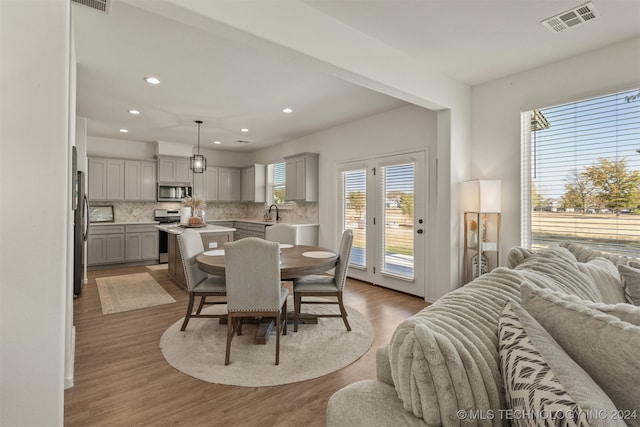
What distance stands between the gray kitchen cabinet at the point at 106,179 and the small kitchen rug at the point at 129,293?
1929mm

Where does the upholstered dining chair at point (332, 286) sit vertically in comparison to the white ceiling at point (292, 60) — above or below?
below

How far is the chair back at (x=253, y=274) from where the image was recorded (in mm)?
2398

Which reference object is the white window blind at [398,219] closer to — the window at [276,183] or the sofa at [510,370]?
the window at [276,183]

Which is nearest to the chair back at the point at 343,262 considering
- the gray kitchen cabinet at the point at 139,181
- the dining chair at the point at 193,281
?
the dining chair at the point at 193,281

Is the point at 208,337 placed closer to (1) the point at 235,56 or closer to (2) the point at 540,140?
(1) the point at 235,56

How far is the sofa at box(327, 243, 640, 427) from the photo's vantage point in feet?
Result: 2.32

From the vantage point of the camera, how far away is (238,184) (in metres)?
8.20

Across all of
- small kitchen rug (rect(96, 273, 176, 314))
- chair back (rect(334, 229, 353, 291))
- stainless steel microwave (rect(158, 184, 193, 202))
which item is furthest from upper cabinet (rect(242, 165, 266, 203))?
chair back (rect(334, 229, 353, 291))

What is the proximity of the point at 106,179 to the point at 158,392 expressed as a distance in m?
5.71

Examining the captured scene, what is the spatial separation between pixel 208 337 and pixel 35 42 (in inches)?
103

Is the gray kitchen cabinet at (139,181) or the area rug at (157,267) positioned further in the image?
the gray kitchen cabinet at (139,181)

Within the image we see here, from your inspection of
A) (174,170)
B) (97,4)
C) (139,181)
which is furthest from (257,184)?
(97,4)

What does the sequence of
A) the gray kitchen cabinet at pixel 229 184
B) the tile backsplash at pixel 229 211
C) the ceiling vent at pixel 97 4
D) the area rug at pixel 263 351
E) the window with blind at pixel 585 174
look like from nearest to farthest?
the ceiling vent at pixel 97 4 → the area rug at pixel 263 351 → the window with blind at pixel 585 174 → the tile backsplash at pixel 229 211 → the gray kitchen cabinet at pixel 229 184

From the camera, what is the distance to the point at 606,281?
1.72 m
